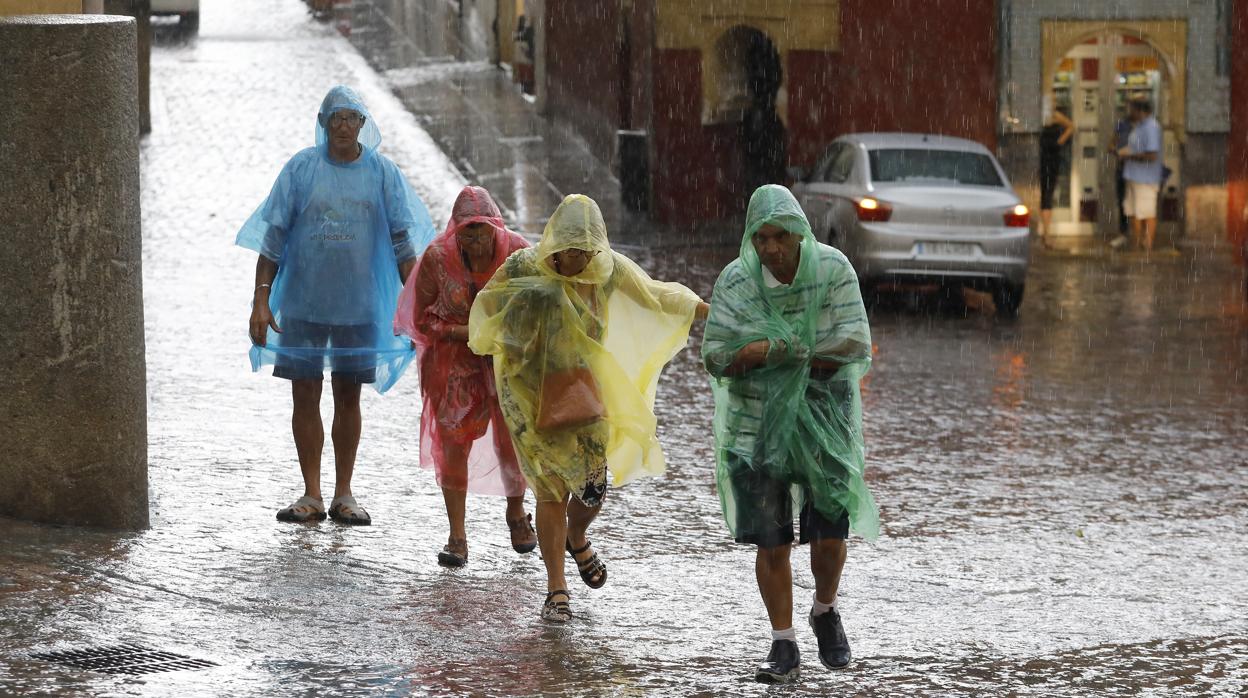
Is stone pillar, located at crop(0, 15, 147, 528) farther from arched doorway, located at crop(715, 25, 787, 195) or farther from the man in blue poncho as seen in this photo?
arched doorway, located at crop(715, 25, 787, 195)

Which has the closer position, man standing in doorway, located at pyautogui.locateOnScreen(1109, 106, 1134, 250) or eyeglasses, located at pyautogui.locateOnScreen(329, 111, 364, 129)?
eyeglasses, located at pyautogui.locateOnScreen(329, 111, 364, 129)

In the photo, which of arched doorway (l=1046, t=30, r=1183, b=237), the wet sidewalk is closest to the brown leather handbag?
the wet sidewalk

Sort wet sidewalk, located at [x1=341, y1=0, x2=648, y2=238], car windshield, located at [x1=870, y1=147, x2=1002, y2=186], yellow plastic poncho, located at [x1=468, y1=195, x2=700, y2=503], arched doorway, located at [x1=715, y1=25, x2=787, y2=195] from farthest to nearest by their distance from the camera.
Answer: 1. arched doorway, located at [x1=715, y1=25, x2=787, y2=195]
2. wet sidewalk, located at [x1=341, y1=0, x2=648, y2=238]
3. car windshield, located at [x1=870, y1=147, x2=1002, y2=186]
4. yellow plastic poncho, located at [x1=468, y1=195, x2=700, y2=503]

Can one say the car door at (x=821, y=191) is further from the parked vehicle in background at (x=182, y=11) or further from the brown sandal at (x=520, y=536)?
the parked vehicle in background at (x=182, y=11)

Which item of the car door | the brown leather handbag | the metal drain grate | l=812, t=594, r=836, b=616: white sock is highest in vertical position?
the car door

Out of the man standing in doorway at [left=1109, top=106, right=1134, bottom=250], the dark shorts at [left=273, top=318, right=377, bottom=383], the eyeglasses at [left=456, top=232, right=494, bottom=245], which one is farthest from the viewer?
the man standing in doorway at [left=1109, top=106, right=1134, bottom=250]

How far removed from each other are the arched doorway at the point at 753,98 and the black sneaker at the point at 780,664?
19.1m

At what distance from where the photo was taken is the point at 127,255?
831cm

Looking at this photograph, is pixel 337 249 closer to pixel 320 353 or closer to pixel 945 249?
pixel 320 353

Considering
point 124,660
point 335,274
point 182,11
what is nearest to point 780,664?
point 124,660

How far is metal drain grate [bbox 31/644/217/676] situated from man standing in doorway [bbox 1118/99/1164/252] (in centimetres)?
1853

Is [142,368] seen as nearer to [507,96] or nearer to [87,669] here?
[87,669]

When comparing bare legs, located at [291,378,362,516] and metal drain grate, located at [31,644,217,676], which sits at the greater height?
bare legs, located at [291,378,362,516]

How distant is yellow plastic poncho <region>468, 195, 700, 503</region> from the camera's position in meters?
7.63
